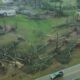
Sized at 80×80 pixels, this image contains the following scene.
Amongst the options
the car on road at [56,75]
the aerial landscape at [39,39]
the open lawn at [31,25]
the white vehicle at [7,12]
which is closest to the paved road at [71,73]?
the aerial landscape at [39,39]

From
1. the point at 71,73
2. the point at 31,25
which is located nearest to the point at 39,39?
the point at 31,25

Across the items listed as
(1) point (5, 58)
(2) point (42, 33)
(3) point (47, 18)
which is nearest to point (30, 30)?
(2) point (42, 33)

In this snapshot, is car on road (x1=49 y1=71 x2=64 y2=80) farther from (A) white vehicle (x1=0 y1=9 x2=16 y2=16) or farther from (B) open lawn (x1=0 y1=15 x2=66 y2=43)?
(A) white vehicle (x1=0 y1=9 x2=16 y2=16)

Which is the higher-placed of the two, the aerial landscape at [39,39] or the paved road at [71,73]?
the aerial landscape at [39,39]

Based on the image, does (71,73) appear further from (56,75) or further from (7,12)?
(7,12)

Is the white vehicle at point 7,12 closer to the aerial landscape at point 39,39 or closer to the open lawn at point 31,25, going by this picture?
the aerial landscape at point 39,39

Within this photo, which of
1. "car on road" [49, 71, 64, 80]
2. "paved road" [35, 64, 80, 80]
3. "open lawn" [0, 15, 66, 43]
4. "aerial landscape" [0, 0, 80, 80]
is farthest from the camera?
"open lawn" [0, 15, 66, 43]

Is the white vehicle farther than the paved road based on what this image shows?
Yes

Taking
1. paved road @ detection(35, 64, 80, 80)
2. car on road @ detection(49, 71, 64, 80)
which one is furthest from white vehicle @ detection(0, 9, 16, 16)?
car on road @ detection(49, 71, 64, 80)
